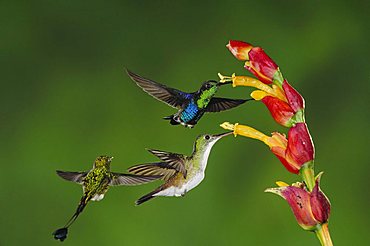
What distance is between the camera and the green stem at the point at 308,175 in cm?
112

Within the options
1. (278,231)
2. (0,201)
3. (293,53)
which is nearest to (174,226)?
(278,231)

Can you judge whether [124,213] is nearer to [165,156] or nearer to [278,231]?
[165,156]

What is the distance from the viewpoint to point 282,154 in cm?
118

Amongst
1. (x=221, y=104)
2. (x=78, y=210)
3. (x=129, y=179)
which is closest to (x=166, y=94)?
(x=221, y=104)

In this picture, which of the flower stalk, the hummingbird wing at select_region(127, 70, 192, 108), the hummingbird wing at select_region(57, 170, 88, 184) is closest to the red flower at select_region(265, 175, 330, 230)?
the flower stalk

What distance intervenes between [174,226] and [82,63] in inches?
23.6

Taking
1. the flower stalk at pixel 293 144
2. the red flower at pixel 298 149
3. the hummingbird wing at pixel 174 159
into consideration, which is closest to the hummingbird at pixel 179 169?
the hummingbird wing at pixel 174 159

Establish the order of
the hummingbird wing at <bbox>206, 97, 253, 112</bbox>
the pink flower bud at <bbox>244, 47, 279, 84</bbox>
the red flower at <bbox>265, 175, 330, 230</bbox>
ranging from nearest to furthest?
the red flower at <bbox>265, 175, 330, 230</bbox> → the pink flower bud at <bbox>244, 47, 279, 84</bbox> → the hummingbird wing at <bbox>206, 97, 253, 112</bbox>

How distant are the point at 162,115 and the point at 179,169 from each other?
8.7 inches

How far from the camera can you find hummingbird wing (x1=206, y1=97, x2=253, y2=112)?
1822mm

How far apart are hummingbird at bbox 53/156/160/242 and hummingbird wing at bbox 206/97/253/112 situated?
33 centimetres

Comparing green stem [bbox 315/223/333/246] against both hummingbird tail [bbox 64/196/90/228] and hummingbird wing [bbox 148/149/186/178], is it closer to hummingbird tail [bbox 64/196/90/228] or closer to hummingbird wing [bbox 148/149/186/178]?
hummingbird wing [bbox 148/149/186/178]

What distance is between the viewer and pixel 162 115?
1.85 m

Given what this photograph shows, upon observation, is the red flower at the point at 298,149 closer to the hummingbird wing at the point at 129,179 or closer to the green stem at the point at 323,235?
the green stem at the point at 323,235
